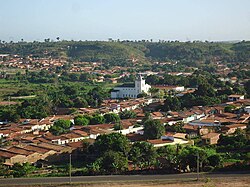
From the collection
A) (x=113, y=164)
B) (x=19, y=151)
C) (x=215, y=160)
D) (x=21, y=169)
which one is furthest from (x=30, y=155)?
(x=215, y=160)

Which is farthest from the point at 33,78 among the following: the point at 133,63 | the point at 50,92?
the point at 133,63

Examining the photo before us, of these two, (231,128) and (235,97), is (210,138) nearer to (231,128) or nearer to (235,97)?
(231,128)

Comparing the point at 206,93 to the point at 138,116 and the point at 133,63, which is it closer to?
the point at 138,116

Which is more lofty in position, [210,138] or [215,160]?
[215,160]

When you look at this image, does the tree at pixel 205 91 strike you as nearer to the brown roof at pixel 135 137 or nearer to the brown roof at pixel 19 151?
the brown roof at pixel 135 137

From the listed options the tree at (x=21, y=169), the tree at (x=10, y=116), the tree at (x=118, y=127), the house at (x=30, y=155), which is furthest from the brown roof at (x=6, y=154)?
the tree at (x=10, y=116)

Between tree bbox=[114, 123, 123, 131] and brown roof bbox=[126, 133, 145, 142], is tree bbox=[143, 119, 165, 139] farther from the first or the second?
tree bbox=[114, 123, 123, 131]

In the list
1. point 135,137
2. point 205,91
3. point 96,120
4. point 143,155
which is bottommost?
point 96,120
